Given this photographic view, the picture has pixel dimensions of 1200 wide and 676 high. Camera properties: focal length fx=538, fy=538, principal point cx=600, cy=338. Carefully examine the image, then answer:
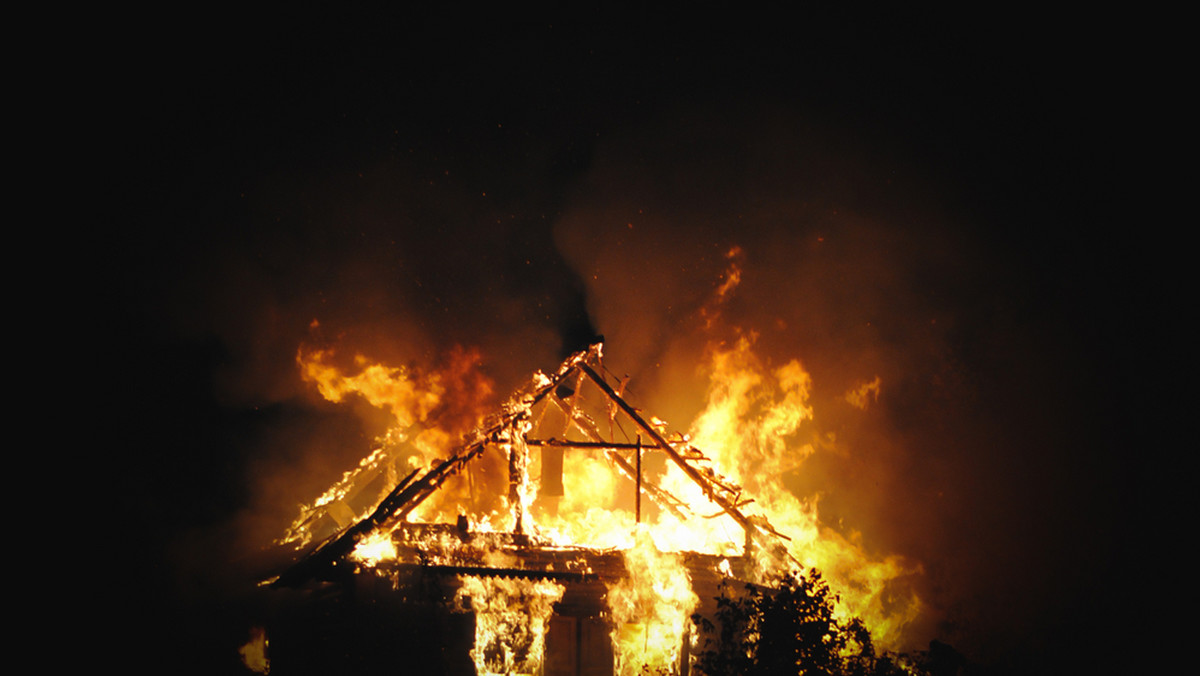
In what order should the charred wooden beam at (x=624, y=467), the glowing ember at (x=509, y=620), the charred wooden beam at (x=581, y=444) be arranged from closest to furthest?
the glowing ember at (x=509, y=620), the charred wooden beam at (x=581, y=444), the charred wooden beam at (x=624, y=467)

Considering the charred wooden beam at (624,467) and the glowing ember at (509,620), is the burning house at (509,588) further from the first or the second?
the charred wooden beam at (624,467)

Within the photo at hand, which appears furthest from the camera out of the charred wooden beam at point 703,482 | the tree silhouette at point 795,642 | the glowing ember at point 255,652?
the glowing ember at point 255,652

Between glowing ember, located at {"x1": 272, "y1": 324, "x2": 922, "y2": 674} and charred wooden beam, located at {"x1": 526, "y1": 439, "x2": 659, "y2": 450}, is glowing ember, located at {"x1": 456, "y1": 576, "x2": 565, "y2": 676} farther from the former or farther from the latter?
charred wooden beam, located at {"x1": 526, "y1": 439, "x2": 659, "y2": 450}

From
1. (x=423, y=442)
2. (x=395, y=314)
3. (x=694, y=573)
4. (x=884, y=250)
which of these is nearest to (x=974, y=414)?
(x=884, y=250)

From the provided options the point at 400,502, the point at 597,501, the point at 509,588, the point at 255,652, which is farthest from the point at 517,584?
the point at 597,501

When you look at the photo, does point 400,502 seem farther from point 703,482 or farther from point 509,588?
point 703,482

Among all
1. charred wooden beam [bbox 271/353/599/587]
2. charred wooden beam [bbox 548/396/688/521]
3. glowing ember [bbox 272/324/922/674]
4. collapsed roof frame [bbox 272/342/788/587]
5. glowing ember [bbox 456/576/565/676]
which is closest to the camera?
charred wooden beam [bbox 271/353/599/587]

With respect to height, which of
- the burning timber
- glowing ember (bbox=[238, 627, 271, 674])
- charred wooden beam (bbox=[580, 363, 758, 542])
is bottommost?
glowing ember (bbox=[238, 627, 271, 674])

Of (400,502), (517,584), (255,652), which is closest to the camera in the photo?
(400,502)

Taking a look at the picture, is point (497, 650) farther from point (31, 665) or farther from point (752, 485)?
point (31, 665)

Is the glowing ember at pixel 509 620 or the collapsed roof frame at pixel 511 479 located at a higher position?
the collapsed roof frame at pixel 511 479

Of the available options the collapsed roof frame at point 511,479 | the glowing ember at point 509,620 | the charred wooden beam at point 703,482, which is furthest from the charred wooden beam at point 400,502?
the charred wooden beam at point 703,482

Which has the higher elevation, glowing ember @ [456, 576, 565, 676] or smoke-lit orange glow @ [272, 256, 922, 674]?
smoke-lit orange glow @ [272, 256, 922, 674]

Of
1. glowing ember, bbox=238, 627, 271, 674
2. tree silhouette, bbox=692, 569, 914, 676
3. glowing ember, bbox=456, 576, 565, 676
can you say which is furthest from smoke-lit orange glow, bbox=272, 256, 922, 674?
glowing ember, bbox=238, 627, 271, 674
